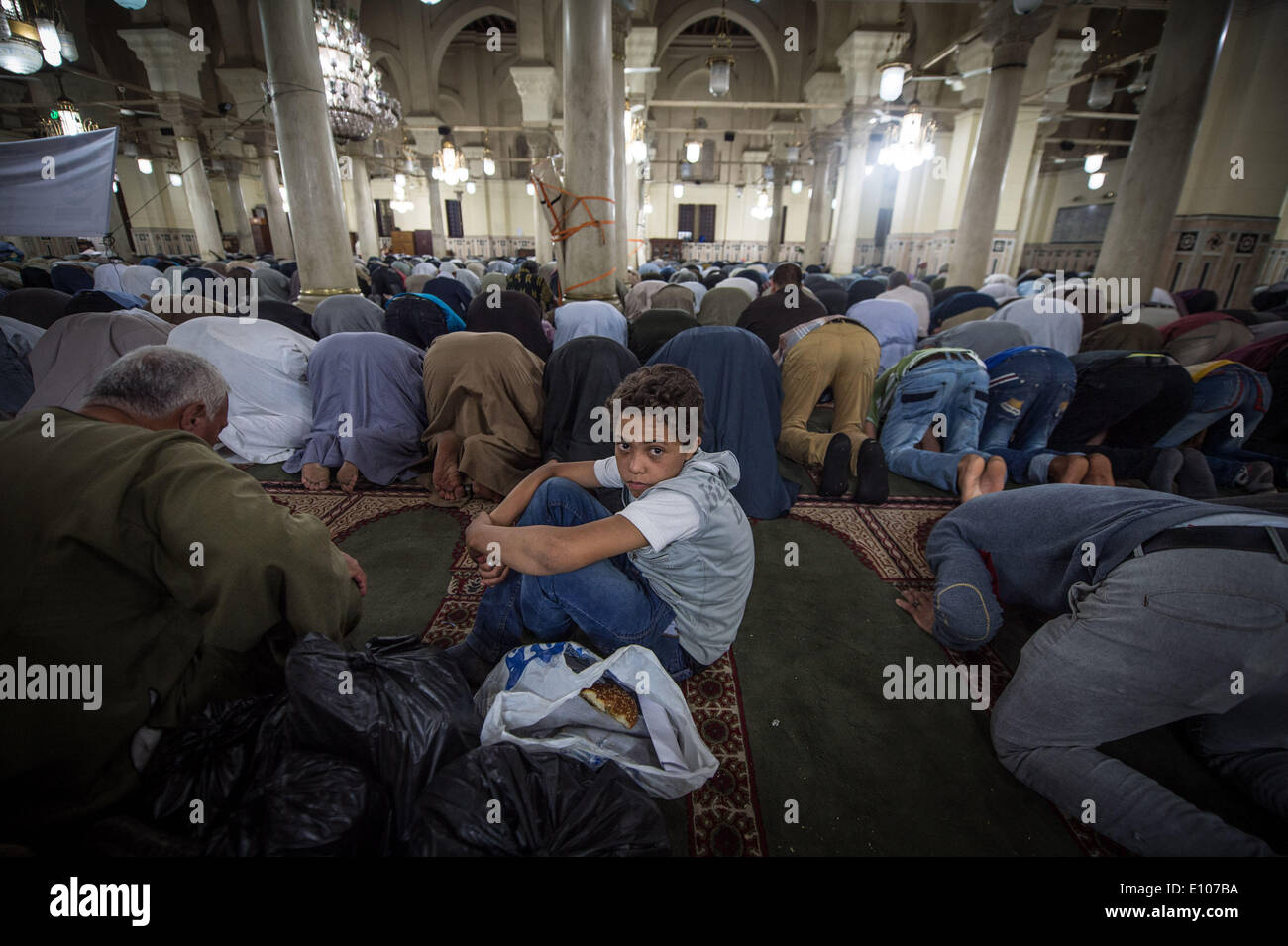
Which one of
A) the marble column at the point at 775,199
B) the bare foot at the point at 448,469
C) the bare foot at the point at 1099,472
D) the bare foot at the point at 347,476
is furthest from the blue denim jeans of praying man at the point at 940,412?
the marble column at the point at 775,199

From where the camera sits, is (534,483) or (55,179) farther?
(55,179)

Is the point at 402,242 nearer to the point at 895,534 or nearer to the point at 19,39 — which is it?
the point at 19,39

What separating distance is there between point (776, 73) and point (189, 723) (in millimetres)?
17375

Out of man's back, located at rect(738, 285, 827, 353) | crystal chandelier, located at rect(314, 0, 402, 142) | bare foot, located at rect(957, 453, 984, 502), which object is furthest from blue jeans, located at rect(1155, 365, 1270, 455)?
crystal chandelier, located at rect(314, 0, 402, 142)

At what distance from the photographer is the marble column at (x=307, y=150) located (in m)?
4.52

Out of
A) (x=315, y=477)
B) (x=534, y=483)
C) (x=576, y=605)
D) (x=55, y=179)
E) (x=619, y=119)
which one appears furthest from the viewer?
(x=619, y=119)

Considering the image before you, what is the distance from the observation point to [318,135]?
476cm

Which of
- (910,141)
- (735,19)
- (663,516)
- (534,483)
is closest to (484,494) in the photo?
(534,483)

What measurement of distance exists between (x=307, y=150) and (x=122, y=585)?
509cm

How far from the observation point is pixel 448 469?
2953 mm

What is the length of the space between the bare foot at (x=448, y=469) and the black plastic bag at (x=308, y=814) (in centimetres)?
196

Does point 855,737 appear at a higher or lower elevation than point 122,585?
lower
